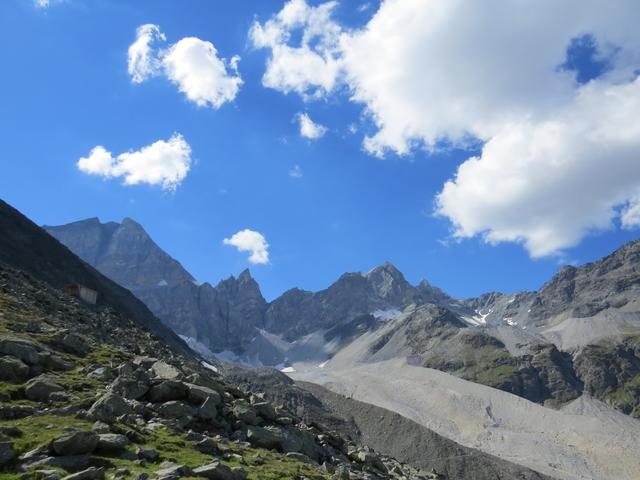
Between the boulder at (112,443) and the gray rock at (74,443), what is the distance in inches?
17.2

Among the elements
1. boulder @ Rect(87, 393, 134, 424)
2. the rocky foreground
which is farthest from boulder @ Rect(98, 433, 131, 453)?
boulder @ Rect(87, 393, 134, 424)

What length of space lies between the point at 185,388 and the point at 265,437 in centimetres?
→ 513

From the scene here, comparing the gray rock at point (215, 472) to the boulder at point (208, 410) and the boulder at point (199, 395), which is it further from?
the boulder at point (199, 395)

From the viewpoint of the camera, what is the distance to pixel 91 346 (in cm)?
4466

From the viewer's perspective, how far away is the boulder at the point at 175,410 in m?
31.2

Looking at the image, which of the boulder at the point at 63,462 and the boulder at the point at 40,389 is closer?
the boulder at the point at 63,462

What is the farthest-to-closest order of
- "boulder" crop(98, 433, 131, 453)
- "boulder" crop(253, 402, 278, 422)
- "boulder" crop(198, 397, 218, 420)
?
"boulder" crop(253, 402, 278, 422)
"boulder" crop(198, 397, 218, 420)
"boulder" crop(98, 433, 131, 453)

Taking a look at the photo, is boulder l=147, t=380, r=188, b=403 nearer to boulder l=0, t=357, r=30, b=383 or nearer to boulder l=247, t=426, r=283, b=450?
boulder l=247, t=426, r=283, b=450

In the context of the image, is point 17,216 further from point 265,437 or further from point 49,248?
point 265,437

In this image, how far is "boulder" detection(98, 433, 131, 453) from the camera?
23703 millimetres

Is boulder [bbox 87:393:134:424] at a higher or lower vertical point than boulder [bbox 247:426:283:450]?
higher

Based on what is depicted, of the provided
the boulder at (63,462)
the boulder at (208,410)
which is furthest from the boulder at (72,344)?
the boulder at (63,462)

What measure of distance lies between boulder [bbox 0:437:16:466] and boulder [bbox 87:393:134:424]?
5000 millimetres

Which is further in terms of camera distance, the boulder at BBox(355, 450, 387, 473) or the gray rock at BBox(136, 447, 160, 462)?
the boulder at BBox(355, 450, 387, 473)
